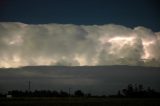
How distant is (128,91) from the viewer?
13750 cm

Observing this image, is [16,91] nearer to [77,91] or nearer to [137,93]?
[77,91]

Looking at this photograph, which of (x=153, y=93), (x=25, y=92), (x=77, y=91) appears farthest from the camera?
(x=77, y=91)

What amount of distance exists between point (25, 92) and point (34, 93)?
3.80 metres

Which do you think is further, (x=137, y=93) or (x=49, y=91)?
(x=49, y=91)

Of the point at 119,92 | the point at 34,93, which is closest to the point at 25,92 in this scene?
the point at 34,93

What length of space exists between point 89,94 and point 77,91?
983 cm

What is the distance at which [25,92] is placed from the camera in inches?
5487

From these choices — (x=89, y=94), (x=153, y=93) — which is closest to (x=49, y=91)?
(x=89, y=94)

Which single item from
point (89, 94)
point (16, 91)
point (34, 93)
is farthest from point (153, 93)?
point (16, 91)

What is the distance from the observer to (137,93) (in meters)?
131

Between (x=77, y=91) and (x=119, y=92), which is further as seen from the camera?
(x=77, y=91)

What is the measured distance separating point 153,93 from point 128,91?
11265 millimetres

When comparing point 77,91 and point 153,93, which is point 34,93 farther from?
point 153,93

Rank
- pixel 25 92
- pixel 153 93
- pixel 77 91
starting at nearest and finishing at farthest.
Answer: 1. pixel 153 93
2. pixel 25 92
3. pixel 77 91
